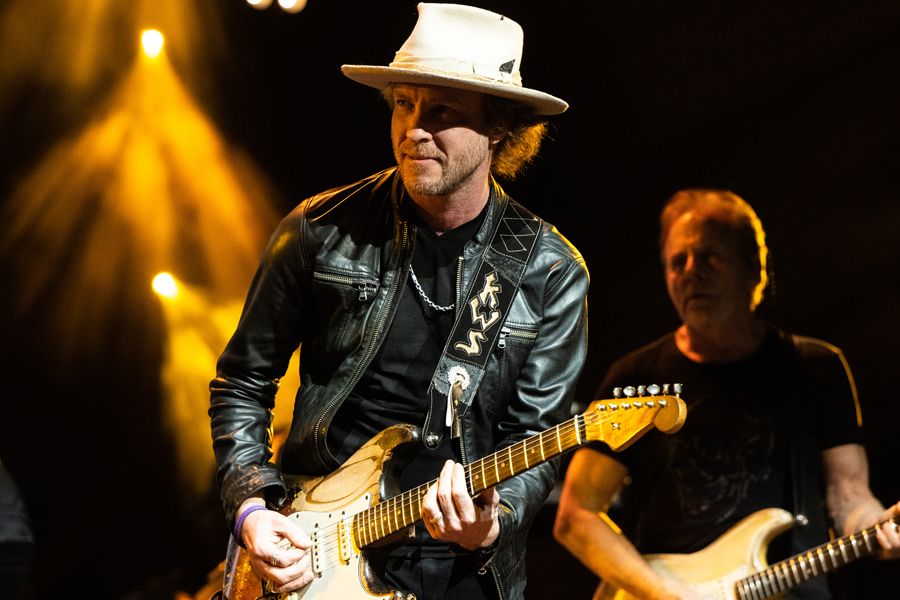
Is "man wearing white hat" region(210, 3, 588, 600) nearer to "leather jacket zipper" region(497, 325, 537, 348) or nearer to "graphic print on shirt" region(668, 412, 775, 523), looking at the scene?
"leather jacket zipper" region(497, 325, 537, 348)

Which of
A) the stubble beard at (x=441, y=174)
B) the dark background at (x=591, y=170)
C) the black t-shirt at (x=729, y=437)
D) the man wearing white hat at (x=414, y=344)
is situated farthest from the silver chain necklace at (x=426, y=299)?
the dark background at (x=591, y=170)

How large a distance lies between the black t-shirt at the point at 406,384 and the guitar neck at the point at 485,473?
150mm

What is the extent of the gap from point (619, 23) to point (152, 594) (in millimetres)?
3786

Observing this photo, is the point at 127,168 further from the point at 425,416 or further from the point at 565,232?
the point at 425,416

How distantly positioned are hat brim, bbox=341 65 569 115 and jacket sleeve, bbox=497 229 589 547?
414 mm

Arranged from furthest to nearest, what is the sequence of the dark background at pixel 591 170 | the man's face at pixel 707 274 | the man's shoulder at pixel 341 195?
1. the dark background at pixel 591 170
2. the man's face at pixel 707 274
3. the man's shoulder at pixel 341 195

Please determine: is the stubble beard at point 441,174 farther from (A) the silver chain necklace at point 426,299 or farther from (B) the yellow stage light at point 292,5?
(B) the yellow stage light at point 292,5

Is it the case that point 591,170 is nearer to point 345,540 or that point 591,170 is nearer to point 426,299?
point 426,299

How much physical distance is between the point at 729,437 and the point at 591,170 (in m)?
1.93

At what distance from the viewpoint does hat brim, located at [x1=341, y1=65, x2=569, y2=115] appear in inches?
119

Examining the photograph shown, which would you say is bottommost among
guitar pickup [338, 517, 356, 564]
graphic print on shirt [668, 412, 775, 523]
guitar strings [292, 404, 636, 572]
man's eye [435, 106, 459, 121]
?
graphic print on shirt [668, 412, 775, 523]

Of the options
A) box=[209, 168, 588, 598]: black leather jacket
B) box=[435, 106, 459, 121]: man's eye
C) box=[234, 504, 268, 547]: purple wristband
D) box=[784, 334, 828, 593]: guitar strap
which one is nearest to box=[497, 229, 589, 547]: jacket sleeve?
box=[209, 168, 588, 598]: black leather jacket

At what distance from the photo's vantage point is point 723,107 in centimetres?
580

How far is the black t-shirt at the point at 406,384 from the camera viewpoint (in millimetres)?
3068
